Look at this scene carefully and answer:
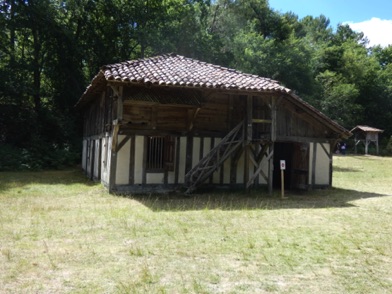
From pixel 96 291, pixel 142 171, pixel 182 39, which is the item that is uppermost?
pixel 182 39

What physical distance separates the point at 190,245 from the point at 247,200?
222 inches

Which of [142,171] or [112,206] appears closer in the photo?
[112,206]

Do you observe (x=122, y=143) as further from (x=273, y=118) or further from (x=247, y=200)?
(x=273, y=118)

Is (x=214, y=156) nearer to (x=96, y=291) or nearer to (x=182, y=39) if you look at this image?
(x=96, y=291)

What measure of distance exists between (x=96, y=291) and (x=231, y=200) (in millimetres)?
7677

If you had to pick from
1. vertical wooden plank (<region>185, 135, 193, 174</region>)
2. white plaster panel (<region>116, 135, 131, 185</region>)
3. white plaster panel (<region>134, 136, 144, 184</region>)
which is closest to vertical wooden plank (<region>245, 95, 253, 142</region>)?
vertical wooden plank (<region>185, 135, 193, 174</region>)

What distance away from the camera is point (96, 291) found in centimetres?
432

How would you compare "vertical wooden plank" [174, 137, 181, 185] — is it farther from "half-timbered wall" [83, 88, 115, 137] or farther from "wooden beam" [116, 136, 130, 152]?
"half-timbered wall" [83, 88, 115, 137]

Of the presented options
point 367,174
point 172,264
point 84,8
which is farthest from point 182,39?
point 172,264

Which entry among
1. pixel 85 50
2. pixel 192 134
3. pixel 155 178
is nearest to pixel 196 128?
pixel 192 134

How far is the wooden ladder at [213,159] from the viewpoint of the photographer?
1242 cm

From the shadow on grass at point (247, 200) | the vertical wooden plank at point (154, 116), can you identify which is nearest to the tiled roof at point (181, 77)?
the vertical wooden plank at point (154, 116)

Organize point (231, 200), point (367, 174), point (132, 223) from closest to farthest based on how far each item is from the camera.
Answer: point (132, 223) < point (231, 200) < point (367, 174)

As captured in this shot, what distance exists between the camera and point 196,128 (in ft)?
44.2
